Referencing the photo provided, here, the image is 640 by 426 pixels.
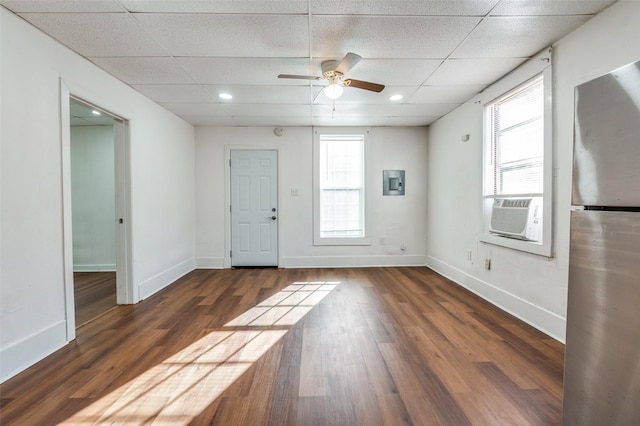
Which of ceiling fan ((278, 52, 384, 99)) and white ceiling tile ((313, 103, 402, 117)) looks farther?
white ceiling tile ((313, 103, 402, 117))

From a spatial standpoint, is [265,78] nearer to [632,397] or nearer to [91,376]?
[91,376]

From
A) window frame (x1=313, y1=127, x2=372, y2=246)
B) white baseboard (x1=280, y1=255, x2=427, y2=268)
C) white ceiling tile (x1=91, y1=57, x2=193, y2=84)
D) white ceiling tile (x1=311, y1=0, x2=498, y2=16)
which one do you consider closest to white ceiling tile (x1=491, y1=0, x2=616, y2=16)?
white ceiling tile (x1=311, y1=0, x2=498, y2=16)

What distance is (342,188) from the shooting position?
5.04 m

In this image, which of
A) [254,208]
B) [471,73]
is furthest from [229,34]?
[254,208]

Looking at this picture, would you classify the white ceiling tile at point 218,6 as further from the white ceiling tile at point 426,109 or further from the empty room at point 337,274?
the white ceiling tile at point 426,109

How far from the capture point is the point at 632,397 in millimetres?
777

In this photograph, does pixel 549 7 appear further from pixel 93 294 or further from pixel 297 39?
pixel 93 294

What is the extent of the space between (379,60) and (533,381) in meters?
2.70

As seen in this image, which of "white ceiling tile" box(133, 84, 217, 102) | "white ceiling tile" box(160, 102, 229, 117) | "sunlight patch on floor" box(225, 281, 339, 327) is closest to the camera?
"sunlight patch on floor" box(225, 281, 339, 327)

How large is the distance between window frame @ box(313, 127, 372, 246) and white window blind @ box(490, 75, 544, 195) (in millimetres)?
2051

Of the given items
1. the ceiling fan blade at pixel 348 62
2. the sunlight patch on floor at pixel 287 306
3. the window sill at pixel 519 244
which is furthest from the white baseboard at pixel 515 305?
the ceiling fan blade at pixel 348 62

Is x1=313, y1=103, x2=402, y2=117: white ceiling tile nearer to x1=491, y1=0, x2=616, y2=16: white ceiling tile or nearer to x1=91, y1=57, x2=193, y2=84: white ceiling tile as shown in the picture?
x1=91, y1=57, x2=193, y2=84: white ceiling tile

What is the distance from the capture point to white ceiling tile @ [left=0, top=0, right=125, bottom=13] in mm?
1812

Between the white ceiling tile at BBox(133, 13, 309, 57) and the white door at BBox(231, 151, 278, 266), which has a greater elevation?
the white ceiling tile at BBox(133, 13, 309, 57)
